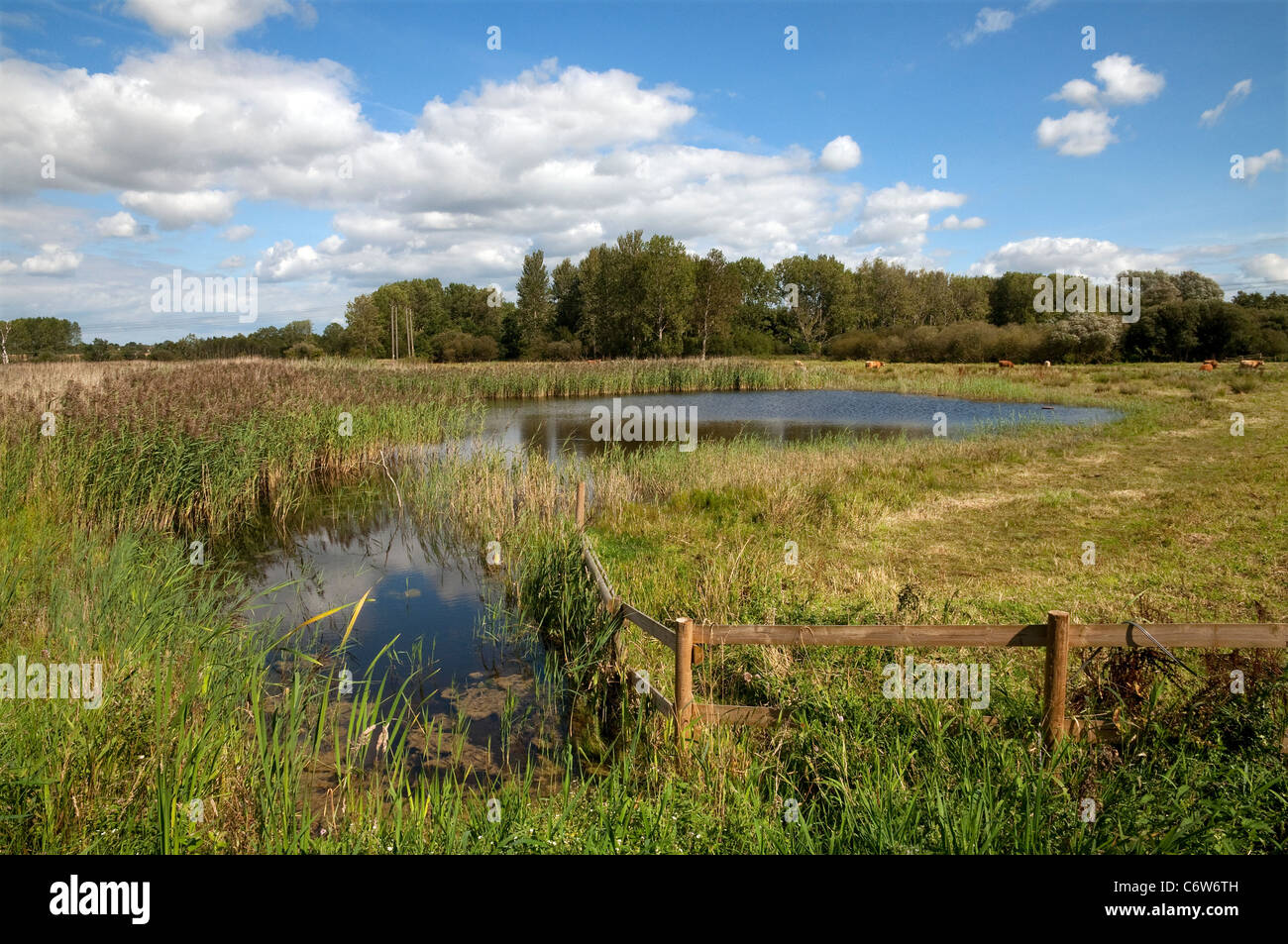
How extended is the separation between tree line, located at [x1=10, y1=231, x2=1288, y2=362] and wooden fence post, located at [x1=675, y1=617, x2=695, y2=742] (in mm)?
31379

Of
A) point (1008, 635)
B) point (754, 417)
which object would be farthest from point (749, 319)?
point (1008, 635)

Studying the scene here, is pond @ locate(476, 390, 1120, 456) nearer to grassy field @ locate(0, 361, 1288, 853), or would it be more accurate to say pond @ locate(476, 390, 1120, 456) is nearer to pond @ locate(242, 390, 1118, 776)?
pond @ locate(242, 390, 1118, 776)

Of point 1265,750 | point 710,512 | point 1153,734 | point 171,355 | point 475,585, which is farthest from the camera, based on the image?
point 171,355

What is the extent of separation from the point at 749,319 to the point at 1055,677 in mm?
79556

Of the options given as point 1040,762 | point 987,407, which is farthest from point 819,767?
point 987,407

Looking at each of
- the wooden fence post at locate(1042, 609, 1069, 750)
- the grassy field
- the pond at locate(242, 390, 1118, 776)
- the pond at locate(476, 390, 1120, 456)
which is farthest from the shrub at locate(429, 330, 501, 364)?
the wooden fence post at locate(1042, 609, 1069, 750)

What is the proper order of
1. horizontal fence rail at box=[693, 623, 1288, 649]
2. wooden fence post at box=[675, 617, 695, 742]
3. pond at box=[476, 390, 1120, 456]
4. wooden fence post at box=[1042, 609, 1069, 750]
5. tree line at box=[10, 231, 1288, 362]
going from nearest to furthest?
horizontal fence rail at box=[693, 623, 1288, 649] → wooden fence post at box=[1042, 609, 1069, 750] → wooden fence post at box=[675, 617, 695, 742] → pond at box=[476, 390, 1120, 456] → tree line at box=[10, 231, 1288, 362]

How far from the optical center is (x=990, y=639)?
4.13 metres

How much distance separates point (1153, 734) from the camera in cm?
422

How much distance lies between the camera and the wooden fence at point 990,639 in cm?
391

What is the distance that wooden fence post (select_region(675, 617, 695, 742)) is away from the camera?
4.27 metres

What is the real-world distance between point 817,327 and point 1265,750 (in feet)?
262

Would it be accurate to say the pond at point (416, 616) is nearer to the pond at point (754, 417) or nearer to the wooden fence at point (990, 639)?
the wooden fence at point (990, 639)
